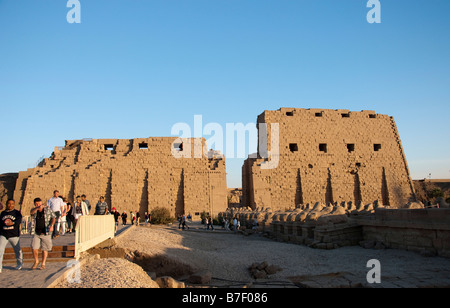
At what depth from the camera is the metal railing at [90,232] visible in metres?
6.39

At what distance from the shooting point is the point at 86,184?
25.8m

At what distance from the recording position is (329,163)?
25688 millimetres

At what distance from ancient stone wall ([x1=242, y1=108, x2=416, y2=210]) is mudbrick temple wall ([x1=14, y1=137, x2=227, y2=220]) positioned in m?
3.19

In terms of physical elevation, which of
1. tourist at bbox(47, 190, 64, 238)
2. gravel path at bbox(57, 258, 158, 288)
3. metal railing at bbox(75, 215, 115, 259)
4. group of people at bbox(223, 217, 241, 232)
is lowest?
group of people at bbox(223, 217, 241, 232)

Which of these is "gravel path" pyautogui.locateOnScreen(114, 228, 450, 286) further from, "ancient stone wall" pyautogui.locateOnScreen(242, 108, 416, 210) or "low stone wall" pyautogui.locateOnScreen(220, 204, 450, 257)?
"ancient stone wall" pyautogui.locateOnScreen(242, 108, 416, 210)

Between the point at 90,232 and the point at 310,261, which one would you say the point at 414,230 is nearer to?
the point at 310,261

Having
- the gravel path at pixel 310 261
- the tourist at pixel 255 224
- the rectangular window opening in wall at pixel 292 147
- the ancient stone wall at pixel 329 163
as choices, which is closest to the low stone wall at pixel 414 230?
the gravel path at pixel 310 261

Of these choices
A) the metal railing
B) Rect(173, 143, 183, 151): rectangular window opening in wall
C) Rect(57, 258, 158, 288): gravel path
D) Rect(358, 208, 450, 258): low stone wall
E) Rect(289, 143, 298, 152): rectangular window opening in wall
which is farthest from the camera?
Rect(173, 143, 183, 151): rectangular window opening in wall

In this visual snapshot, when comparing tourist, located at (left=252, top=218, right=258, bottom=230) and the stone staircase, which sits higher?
the stone staircase

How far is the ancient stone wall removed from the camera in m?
24.5

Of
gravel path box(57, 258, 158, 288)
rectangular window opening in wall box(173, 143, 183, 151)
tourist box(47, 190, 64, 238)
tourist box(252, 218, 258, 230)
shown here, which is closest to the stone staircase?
gravel path box(57, 258, 158, 288)

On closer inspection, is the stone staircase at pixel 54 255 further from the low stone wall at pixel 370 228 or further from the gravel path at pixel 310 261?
the low stone wall at pixel 370 228

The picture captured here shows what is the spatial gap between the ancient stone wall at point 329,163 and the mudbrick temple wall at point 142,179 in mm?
3191

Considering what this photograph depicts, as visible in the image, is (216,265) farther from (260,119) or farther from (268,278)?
(260,119)
